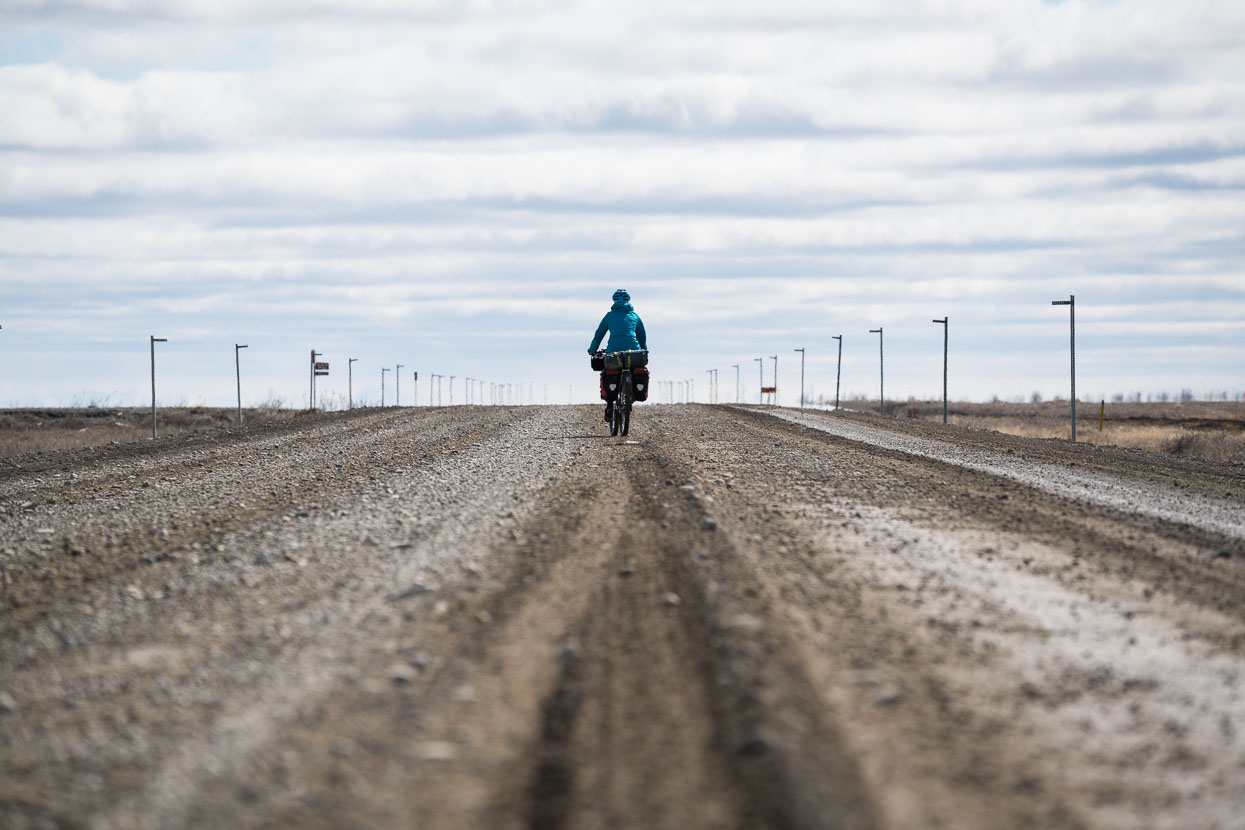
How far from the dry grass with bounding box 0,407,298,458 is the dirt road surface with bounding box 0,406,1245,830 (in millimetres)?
39560

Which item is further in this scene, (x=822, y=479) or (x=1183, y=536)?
(x=822, y=479)

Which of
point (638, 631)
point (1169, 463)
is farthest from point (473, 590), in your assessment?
point (1169, 463)

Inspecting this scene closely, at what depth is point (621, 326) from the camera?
2270 centimetres

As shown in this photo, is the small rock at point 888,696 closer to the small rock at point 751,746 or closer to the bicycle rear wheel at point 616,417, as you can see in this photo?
the small rock at point 751,746

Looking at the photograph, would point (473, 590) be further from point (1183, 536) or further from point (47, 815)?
point (1183, 536)

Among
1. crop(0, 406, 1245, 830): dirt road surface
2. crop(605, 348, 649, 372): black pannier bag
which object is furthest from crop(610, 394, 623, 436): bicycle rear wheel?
crop(0, 406, 1245, 830): dirt road surface

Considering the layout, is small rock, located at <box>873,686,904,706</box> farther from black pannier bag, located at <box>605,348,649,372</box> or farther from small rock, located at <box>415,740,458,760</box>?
black pannier bag, located at <box>605,348,649,372</box>

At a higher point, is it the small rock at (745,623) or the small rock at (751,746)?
the small rock at (745,623)

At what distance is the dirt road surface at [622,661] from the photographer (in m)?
4.41

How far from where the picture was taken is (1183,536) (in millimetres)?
10531

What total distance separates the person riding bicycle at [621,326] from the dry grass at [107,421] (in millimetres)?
29339

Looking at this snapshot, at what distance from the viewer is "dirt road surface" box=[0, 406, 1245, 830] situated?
14.5 feet

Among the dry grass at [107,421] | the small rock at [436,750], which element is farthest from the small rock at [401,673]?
the dry grass at [107,421]

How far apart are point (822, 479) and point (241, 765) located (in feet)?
34.4
